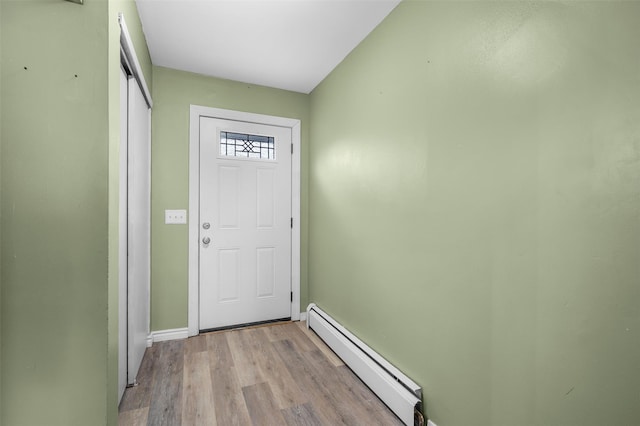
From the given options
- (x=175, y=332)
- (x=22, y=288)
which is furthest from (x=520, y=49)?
(x=175, y=332)

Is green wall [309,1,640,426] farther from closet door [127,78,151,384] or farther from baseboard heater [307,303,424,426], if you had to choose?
closet door [127,78,151,384]

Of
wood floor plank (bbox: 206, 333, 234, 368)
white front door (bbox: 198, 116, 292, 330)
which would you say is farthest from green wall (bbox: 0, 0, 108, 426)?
white front door (bbox: 198, 116, 292, 330)

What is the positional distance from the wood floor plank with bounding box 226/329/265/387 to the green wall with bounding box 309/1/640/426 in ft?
2.84

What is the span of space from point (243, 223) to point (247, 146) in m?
0.78

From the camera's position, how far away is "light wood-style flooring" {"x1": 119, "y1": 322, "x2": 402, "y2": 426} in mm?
1561

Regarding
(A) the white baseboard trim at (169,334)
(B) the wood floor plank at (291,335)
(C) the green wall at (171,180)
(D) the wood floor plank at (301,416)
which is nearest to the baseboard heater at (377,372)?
(B) the wood floor plank at (291,335)

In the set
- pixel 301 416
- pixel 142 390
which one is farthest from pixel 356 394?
pixel 142 390

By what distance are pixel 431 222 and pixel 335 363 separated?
4.48 ft

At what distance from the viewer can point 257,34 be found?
6.63ft

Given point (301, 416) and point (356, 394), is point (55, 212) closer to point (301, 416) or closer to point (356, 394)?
point (301, 416)

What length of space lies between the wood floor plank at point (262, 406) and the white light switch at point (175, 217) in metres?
1.51

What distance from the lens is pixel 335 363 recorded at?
6.95 ft

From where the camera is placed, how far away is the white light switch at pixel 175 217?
247 centimetres

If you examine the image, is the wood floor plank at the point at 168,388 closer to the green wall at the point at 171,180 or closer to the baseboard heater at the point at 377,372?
the green wall at the point at 171,180
